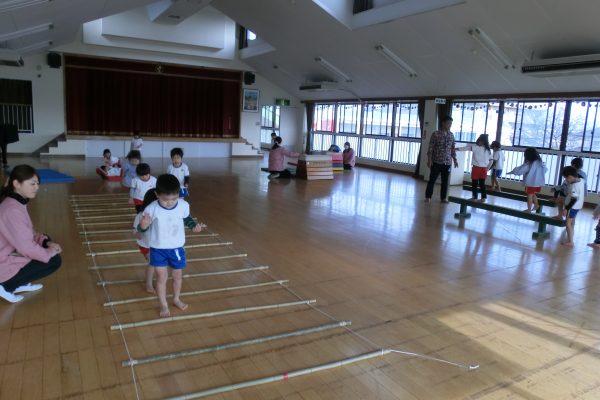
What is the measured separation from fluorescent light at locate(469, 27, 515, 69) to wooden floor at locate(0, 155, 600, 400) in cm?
417

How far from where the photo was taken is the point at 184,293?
3.88 metres

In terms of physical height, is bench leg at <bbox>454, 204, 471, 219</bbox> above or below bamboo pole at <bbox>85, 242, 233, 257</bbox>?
above

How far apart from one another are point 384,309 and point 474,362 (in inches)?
36.4

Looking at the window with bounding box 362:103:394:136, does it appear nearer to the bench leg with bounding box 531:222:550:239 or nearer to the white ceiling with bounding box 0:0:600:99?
the white ceiling with bounding box 0:0:600:99

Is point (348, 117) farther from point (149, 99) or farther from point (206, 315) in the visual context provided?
point (206, 315)

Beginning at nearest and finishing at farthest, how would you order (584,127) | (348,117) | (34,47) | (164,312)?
(164,312), (584,127), (34,47), (348,117)

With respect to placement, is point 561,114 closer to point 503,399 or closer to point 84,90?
point 503,399

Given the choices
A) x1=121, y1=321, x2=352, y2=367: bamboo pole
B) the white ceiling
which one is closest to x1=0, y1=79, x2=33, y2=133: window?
the white ceiling

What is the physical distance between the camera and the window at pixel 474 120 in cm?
1177

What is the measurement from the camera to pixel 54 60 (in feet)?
47.5

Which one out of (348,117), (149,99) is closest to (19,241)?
(149,99)

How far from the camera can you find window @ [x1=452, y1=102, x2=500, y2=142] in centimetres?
1177

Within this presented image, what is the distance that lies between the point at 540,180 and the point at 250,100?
12.6 meters

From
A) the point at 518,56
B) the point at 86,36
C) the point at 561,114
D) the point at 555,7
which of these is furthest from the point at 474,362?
the point at 86,36
